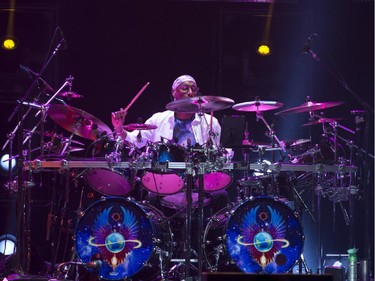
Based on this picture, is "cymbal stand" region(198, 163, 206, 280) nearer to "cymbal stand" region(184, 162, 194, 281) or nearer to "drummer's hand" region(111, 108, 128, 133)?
"cymbal stand" region(184, 162, 194, 281)

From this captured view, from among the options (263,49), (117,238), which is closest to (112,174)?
(117,238)

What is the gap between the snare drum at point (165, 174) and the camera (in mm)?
5767

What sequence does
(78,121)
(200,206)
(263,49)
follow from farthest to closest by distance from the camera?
(263,49)
(78,121)
(200,206)

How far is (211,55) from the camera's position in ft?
26.5

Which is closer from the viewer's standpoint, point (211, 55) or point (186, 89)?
point (186, 89)

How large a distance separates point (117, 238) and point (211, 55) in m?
3.10

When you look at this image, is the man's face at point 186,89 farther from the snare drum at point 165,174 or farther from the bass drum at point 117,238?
the bass drum at point 117,238

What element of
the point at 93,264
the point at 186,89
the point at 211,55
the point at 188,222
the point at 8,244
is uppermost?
the point at 211,55

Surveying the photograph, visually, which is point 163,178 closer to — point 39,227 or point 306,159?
point 306,159

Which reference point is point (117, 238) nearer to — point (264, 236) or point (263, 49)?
point (264, 236)

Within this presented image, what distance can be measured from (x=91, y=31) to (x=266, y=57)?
2.08 metres

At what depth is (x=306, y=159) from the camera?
19.9ft

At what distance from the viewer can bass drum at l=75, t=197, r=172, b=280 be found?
224 inches

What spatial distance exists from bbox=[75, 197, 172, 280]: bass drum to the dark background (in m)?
2.25
